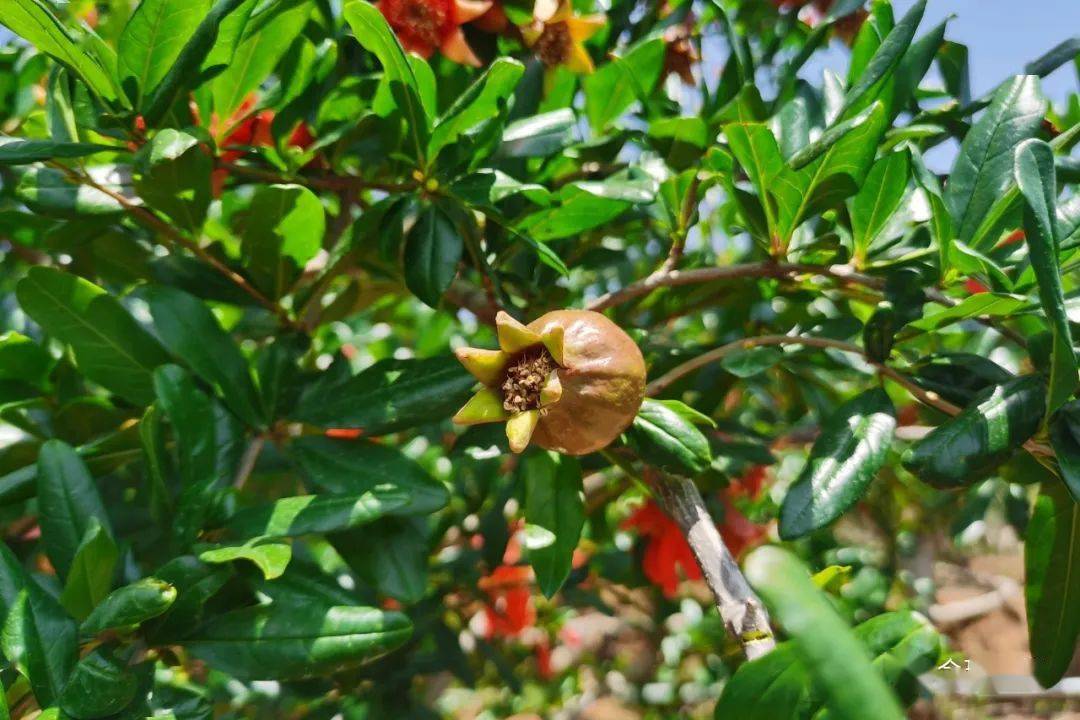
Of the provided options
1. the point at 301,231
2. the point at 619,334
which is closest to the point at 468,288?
the point at 301,231

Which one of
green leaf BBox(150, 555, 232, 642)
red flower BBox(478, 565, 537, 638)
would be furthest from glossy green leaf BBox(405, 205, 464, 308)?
red flower BBox(478, 565, 537, 638)

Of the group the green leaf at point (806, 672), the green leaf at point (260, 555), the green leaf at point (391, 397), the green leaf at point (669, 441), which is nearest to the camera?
the green leaf at point (806, 672)

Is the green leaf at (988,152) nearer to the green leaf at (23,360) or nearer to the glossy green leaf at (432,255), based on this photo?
the glossy green leaf at (432,255)

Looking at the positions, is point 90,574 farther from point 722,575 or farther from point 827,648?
point 827,648

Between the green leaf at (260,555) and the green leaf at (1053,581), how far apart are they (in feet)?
1.94

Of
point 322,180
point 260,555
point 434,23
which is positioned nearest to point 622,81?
point 434,23

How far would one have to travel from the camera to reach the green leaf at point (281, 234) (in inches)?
32.6

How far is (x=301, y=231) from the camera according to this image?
874mm

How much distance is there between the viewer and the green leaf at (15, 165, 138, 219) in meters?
0.80

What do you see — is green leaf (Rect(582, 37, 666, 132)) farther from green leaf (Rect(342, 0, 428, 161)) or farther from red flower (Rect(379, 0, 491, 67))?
green leaf (Rect(342, 0, 428, 161))

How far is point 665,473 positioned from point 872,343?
20cm

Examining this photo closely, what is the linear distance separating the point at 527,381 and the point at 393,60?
268 mm

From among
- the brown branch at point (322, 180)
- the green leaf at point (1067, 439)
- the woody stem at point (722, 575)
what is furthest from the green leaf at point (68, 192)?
the green leaf at point (1067, 439)

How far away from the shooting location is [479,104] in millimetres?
773
